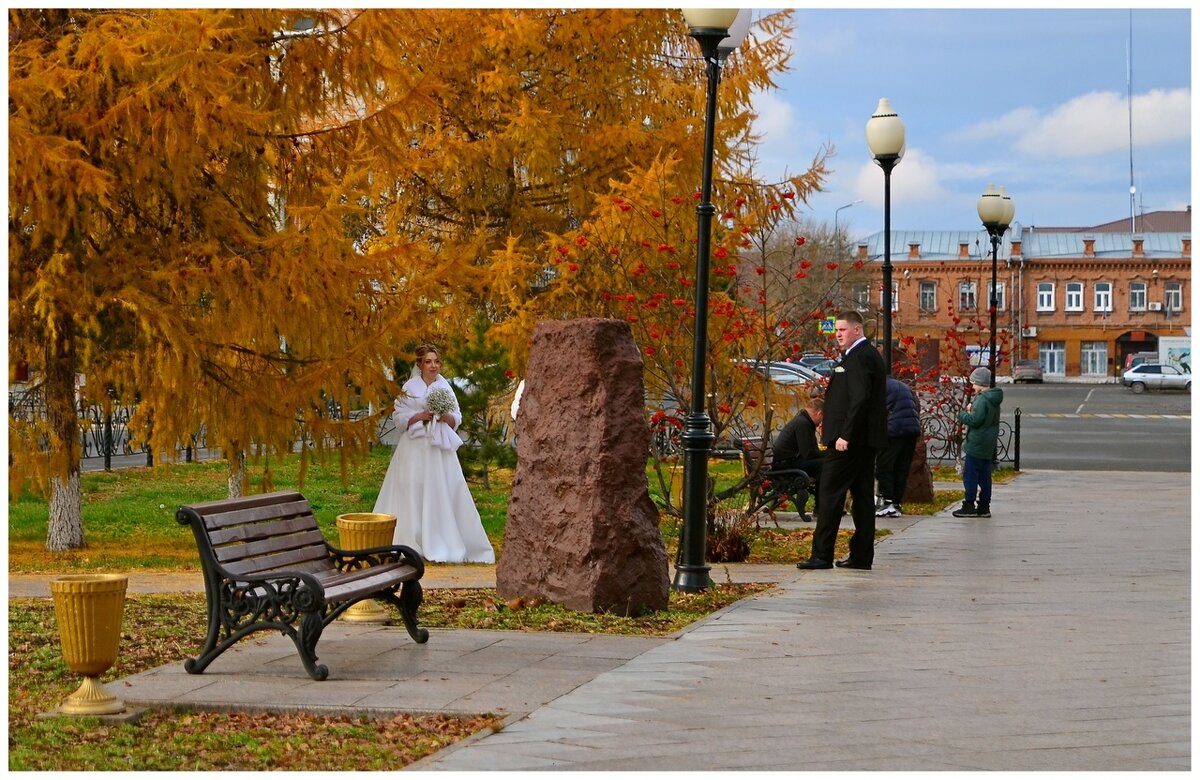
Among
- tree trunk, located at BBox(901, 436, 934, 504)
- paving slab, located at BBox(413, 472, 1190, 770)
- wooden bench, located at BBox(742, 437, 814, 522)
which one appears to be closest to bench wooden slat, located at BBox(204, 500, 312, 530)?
paving slab, located at BBox(413, 472, 1190, 770)

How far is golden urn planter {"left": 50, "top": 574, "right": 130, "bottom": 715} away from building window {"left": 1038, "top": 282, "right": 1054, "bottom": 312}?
95461mm

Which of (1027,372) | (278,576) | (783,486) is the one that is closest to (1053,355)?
(1027,372)

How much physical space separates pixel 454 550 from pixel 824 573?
3.52m

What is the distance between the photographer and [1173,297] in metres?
96.9

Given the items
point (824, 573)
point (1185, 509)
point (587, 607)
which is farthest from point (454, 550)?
point (1185, 509)

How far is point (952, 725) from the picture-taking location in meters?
6.66

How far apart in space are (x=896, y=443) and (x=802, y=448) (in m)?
1.81

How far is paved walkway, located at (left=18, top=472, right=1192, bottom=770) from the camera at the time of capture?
6158 mm

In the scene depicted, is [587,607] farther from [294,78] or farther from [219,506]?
[294,78]

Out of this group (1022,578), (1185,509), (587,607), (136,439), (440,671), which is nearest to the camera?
(440,671)

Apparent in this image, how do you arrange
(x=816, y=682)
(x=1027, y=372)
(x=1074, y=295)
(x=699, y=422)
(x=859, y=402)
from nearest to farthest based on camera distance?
(x=816, y=682), (x=699, y=422), (x=859, y=402), (x=1027, y=372), (x=1074, y=295)

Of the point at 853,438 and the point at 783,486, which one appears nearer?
the point at 853,438

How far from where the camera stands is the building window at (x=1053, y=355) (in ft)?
318

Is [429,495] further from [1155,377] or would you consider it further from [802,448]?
[1155,377]
